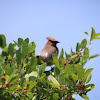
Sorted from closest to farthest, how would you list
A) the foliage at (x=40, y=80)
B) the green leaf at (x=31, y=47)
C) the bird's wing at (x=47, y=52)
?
the foliage at (x=40, y=80), the green leaf at (x=31, y=47), the bird's wing at (x=47, y=52)

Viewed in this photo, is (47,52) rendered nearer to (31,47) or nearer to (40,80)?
(31,47)

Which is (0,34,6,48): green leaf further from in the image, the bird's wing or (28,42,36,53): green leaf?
the bird's wing

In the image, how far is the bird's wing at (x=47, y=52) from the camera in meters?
3.89

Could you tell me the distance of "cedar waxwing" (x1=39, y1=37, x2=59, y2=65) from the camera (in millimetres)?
3898

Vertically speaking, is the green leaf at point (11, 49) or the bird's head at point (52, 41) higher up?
the bird's head at point (52, 41)

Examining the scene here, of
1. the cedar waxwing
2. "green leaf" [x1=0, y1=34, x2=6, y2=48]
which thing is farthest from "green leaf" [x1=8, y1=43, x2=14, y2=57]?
the cedar waxwing

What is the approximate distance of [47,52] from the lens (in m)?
3.96

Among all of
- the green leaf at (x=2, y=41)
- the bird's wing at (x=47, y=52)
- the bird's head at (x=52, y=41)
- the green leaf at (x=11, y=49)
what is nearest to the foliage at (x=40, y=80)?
the green leaf at (x=11, y=49)

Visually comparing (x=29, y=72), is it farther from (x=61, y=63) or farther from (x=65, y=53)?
(x=65, y=53)

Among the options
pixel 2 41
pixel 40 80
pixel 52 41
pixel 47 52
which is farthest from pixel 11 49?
pixel 52 41

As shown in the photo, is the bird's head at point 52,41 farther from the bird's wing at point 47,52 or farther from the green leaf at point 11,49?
the green leaf at point 11,49

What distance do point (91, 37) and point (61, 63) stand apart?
0.63 m

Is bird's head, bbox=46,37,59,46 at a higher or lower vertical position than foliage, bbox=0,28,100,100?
higher

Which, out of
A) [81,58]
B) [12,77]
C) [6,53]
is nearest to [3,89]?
[12,77]
